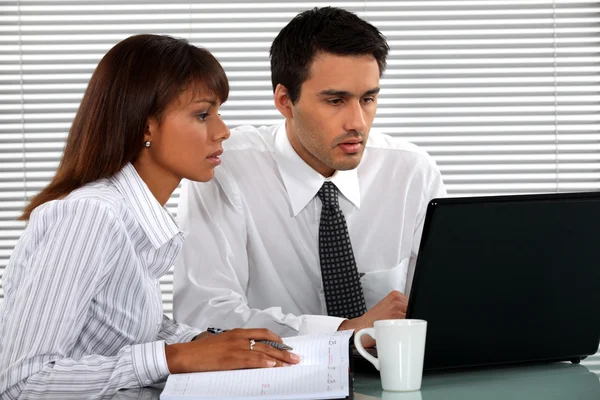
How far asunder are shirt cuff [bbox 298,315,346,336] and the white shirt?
23cm

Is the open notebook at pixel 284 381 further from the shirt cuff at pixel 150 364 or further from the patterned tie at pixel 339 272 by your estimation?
the patterned tie at pixel 339 272

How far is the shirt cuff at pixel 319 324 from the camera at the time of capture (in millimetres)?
1682

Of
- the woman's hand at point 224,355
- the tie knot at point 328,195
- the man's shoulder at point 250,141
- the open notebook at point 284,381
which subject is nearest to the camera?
the open notebook at point 284,381

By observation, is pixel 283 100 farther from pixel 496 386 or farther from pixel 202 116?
pixel 496 386

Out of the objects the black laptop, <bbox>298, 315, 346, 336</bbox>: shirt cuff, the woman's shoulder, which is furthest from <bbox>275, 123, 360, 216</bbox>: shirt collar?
the black laptop

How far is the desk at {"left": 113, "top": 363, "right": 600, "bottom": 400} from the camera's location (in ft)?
3.73

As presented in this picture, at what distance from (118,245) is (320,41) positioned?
3.38 ft

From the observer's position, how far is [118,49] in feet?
5.13

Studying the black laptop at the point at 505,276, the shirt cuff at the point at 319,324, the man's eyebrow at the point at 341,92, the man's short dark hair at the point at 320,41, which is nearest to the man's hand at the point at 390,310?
the shirt cuff at the point at 319,324

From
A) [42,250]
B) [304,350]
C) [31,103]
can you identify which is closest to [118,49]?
[42,250]

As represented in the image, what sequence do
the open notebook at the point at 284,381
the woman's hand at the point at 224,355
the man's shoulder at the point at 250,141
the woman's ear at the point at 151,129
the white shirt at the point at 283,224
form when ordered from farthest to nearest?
the man's shoulder at the point at 250,141, the white shirt at the point at 283,224, the woman's ear at the point at 151,129, the woman's hand at the point at 224,355, the open notebook at the point at 284,381

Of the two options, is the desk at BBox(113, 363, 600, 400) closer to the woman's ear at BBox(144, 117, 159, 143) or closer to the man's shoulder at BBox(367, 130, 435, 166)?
the woman's ear at BBox(144, 117, 159, 143)

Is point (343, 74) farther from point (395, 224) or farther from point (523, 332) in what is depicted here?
point (523, 332)

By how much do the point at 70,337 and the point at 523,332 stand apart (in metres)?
0.76
